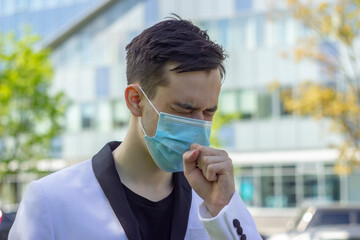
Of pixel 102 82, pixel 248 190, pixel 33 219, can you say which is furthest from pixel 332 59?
pixel 33 219

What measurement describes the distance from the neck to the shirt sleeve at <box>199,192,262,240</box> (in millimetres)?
229

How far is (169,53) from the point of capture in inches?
98.6

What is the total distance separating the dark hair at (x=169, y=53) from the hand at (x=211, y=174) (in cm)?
28

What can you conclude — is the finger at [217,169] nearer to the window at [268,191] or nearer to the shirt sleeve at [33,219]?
the shirt sleeve at [33,219]

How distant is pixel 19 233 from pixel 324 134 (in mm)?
26077

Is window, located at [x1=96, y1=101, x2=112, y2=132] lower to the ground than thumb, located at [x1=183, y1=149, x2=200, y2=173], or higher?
lower

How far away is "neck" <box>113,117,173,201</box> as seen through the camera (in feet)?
8.51

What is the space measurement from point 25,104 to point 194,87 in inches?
879

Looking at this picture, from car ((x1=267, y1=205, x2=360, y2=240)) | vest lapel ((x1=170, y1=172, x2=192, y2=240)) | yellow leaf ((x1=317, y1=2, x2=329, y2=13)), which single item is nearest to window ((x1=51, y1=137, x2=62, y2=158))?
yellow leaf ((x1=317, y1=2, x2=329, y2=13))

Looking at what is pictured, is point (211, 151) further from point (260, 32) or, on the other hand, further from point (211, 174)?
point (260, 32)

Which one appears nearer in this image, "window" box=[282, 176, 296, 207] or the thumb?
the thumb

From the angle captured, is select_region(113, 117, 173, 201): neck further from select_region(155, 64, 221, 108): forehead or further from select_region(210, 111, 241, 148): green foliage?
select_region(210, 111, 241, 148): green foliage

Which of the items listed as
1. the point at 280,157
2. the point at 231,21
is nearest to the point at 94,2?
the point at 231,21

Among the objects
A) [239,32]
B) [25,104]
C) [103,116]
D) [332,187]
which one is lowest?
[332,187]
